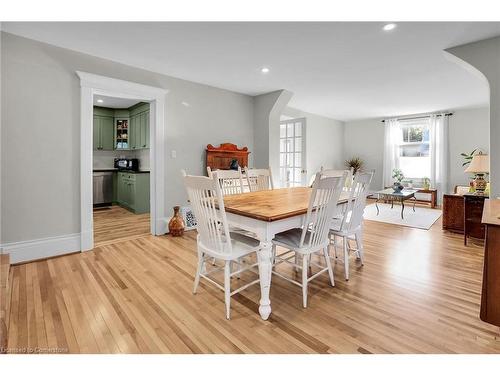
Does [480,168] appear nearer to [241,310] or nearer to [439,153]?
[241,310]

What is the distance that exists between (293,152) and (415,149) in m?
3.47

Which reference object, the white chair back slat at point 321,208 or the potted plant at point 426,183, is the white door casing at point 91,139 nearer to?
the white chair back slat at point 321,208

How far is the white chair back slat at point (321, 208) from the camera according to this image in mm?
1861

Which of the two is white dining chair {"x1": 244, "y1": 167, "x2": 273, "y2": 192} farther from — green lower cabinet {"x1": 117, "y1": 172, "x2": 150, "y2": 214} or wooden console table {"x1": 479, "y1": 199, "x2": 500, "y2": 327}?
green lower cabinet {"x1": 117, "y1": 172, "x2": 150, "y2": 214}

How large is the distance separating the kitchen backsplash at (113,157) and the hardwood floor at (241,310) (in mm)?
3379

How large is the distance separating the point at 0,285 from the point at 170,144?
250 cm

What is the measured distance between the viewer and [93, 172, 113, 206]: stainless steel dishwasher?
586cm

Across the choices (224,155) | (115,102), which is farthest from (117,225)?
(115,102)

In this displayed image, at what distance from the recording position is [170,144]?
12.9 ft

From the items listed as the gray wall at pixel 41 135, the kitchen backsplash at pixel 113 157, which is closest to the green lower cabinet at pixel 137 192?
the kitchen backsplash at pixel 113 157

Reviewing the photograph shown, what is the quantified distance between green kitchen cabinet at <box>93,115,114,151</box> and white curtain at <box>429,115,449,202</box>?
312 inches

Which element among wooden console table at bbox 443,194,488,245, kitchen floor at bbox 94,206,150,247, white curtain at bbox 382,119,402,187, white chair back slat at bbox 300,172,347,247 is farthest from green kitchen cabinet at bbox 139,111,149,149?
white curtain at bbox 382,119,402,187
